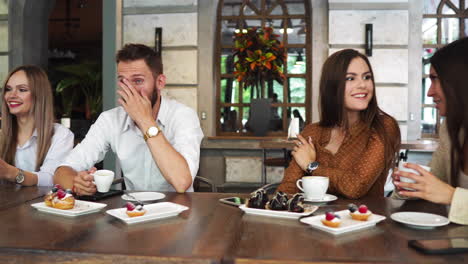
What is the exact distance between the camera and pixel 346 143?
2.00 meters

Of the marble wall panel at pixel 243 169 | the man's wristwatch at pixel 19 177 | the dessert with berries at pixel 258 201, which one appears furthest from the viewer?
the marble wall panel at pixel 243 169

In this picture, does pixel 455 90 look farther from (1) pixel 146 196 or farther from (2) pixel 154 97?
(2) pixel 154 97

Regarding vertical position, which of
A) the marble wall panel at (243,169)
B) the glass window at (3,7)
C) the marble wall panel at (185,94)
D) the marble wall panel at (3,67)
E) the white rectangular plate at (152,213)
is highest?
the glass window at (3,7)

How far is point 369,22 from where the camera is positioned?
5184 millimetres

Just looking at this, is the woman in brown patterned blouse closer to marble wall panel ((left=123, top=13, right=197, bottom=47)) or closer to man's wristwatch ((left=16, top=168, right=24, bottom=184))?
man's wristwatch ((left=16, top=168, right=24, bottom=184))

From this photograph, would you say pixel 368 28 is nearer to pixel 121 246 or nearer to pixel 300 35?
pixel 300 35

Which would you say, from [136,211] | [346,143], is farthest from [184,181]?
[346,143]

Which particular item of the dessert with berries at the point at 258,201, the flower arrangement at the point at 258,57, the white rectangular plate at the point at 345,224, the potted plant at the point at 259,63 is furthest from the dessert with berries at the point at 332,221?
the flower arrangement at the point at 258,57

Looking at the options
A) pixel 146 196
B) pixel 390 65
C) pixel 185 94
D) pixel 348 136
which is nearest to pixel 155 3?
pixel 185 94

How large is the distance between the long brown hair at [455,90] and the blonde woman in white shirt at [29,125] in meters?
2.01

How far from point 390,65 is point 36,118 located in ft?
14.0

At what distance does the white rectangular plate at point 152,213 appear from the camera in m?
1.16

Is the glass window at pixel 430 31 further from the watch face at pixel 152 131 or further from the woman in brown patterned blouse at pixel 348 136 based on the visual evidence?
the watch face at pixel 152 131

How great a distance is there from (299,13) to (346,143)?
4.02 meters
